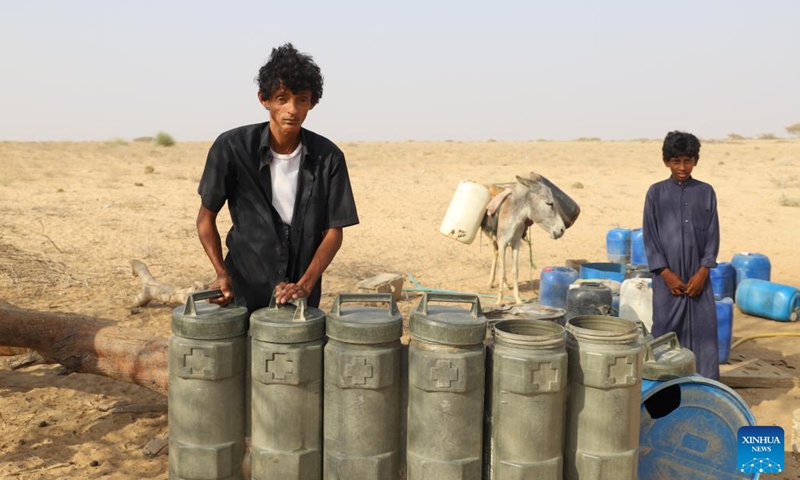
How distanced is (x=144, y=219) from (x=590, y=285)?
868 cm

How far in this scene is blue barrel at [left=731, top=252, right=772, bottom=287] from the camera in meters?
7.80

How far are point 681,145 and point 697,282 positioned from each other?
0.78 metres

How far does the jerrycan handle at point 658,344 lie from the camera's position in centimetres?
296

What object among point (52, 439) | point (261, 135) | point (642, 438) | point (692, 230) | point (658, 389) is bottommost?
point (52, 439)

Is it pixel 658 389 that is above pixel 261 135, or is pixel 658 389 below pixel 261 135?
below

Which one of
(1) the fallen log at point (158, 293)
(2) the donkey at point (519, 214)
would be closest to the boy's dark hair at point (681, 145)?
(2) the donkey at point (519, 214)

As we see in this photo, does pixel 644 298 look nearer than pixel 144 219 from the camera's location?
Yes

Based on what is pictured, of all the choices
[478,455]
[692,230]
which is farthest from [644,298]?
[478,455]

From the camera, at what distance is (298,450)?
2.70 meters

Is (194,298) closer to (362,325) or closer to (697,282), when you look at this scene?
(362,325)

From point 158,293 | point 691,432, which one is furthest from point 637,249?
point 691,432

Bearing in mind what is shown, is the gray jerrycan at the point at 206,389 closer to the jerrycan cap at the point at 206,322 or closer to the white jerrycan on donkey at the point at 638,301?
the jerrycan cap at the point at 206,322

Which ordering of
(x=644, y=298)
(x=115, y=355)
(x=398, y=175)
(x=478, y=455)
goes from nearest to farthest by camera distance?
(x=478, y=455), (x=115, y=355), (x=644, y=298), (x=398, y=175)

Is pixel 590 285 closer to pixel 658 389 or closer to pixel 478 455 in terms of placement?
pixel 658 389
